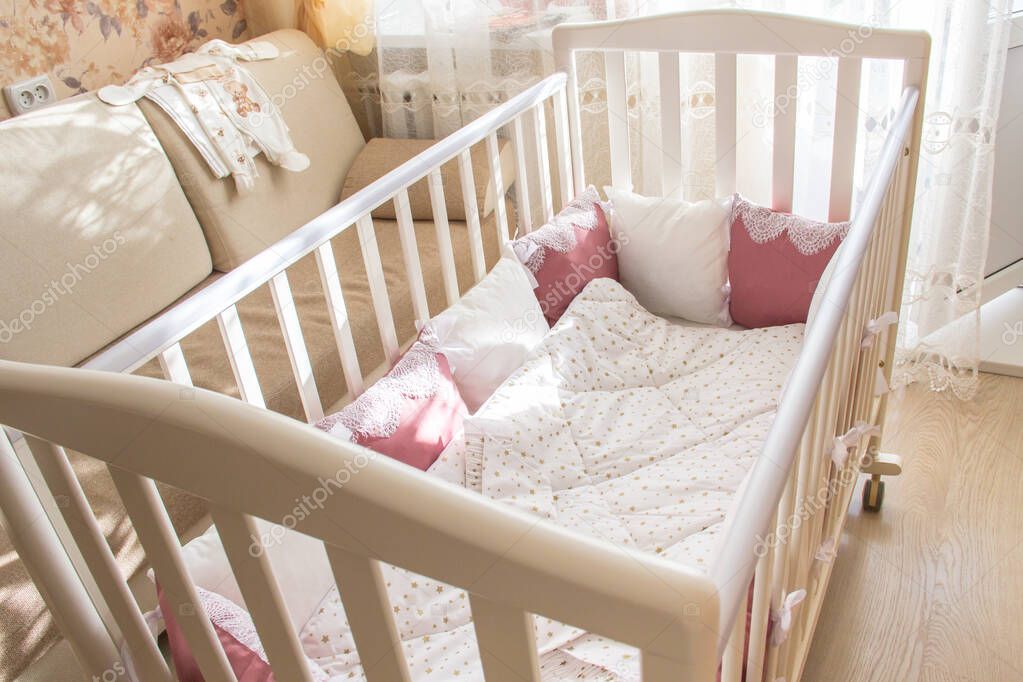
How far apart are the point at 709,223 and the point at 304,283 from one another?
92cm

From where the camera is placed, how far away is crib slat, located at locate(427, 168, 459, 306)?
5.08 ft

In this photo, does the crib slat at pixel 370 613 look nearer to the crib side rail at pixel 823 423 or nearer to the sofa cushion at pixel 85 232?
the crib side rail at pixel 823 423

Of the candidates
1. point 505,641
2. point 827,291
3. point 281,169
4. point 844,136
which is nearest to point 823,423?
point 827,291

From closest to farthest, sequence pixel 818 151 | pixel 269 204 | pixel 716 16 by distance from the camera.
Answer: pixel 716 16 → pixel 818 151 → pixel 269 204

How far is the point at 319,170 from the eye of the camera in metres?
2.36

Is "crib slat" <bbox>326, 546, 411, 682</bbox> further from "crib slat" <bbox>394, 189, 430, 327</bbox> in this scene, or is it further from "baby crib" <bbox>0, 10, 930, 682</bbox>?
"crib slat" <bbox>394, 189, 430, 327</bbox>

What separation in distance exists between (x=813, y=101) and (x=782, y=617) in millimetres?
1348

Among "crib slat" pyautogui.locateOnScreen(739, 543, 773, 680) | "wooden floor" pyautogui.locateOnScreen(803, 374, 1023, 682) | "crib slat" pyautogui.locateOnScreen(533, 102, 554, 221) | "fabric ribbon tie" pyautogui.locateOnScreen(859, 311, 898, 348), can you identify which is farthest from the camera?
"crib slat" pyautogui.locateOnScreen(533, 102, 554, 221)

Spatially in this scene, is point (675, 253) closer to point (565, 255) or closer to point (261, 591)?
point (565, 255)

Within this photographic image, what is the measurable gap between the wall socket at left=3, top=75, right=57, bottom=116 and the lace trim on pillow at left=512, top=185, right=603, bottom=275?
1191 mm

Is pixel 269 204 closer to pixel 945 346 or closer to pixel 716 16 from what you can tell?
pixel 716 16

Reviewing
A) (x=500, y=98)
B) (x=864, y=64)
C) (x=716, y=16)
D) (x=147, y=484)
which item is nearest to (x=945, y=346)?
(x=864, y=64)

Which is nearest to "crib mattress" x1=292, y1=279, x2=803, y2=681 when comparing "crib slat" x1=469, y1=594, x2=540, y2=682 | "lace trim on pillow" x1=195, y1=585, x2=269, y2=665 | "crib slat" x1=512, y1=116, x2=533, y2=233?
"lace trim on pillow" x1=195, y1=585, x2=269, y2=665

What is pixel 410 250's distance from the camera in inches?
59.6
